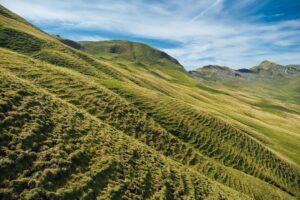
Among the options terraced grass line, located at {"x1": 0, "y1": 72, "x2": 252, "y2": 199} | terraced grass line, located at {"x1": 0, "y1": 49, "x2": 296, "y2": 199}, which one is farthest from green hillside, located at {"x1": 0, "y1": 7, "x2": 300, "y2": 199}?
terraced grass line, located at {"x1": 0, "y1": 49, "x2": 296, "y2": 199}

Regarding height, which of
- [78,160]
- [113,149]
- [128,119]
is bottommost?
[128,119]

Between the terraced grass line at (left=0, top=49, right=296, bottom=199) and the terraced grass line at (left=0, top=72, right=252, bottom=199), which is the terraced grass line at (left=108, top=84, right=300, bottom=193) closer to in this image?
the terraced grass line at (left=0, top=49, right=296, bottom=199)

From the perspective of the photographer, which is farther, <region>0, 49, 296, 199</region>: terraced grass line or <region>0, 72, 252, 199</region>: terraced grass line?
<region>0, 49, 296, 199</region>: terraced grass line

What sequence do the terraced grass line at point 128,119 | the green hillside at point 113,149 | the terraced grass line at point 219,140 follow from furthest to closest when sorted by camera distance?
1. the terraced grass line at point 219,140
2. the terraced grass line at point 128,119
3. the green hillside at point 113,149

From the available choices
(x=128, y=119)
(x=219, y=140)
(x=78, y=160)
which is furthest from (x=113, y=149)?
(x=219, y=140)

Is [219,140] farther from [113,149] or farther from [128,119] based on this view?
[113,149]

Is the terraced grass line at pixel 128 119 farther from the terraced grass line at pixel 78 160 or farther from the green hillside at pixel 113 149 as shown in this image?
the terraced grass line at pixel 78 160

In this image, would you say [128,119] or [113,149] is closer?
[113,149]

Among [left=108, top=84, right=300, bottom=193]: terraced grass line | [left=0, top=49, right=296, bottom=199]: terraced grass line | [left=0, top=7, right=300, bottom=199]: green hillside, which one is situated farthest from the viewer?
[left=108, top=84, right=300, bottom=193]: terraced grass line

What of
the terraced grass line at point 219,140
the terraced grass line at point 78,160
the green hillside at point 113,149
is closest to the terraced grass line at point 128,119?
the green hillside at point 113,149

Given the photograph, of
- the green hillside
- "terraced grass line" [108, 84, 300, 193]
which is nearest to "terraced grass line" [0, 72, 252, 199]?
the green hillside

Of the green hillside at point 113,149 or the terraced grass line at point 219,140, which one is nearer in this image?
the green hillside at point 113,149

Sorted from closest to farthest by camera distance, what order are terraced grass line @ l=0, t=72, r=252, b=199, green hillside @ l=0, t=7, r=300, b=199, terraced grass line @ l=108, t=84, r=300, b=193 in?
terraced grass line @ l=0, t=72, r=252, b=199, green hillside @ l=0, t=7, r=300, b=199, terraced grass line @ l=108, t=84, r=300, b=193

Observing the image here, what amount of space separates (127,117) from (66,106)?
551 inches
